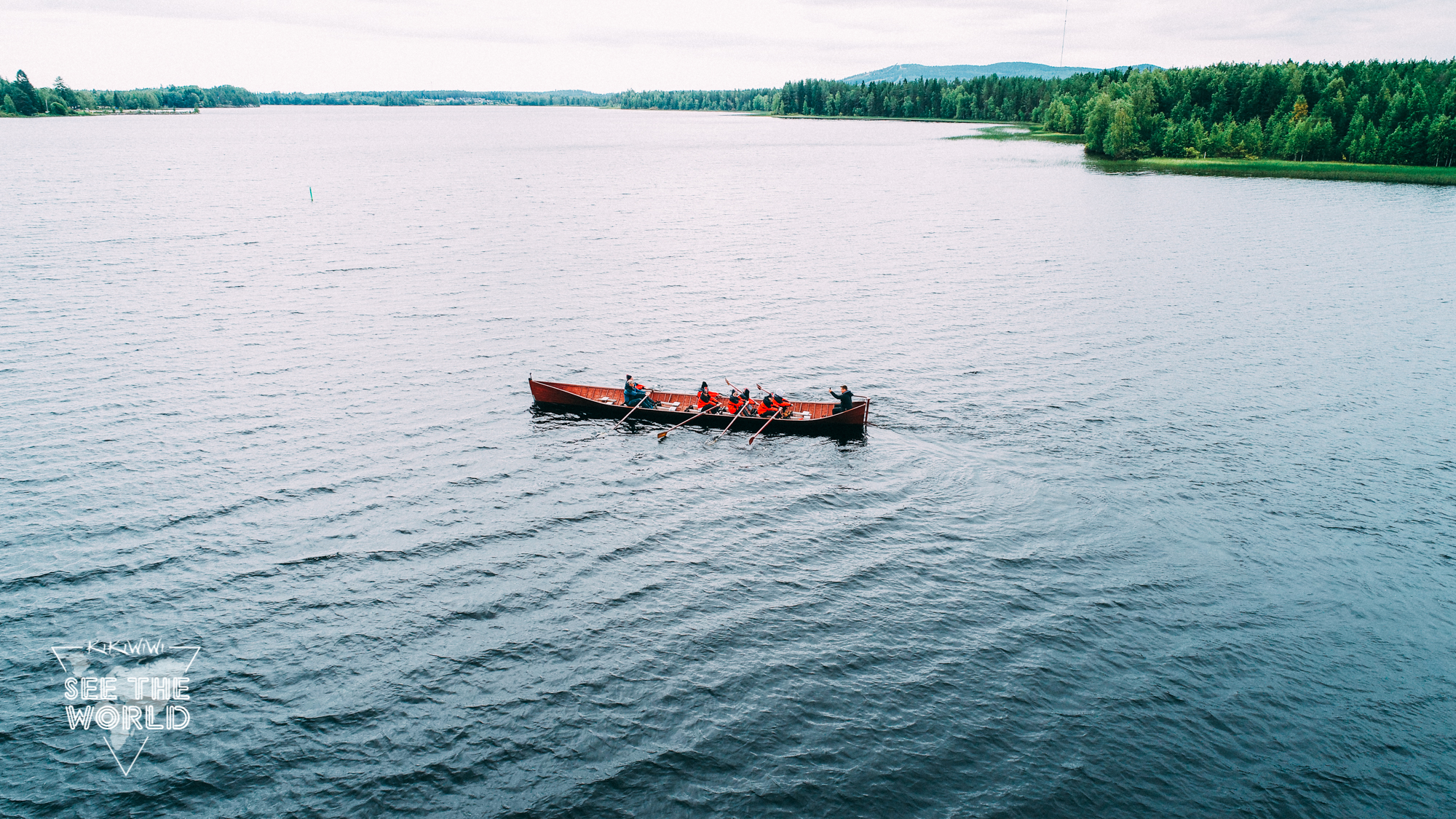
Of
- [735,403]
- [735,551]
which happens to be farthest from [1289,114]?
[735,551]

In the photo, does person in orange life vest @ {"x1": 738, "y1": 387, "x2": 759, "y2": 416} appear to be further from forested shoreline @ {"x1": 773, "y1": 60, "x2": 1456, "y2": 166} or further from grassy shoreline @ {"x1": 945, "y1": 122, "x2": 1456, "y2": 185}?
forested shoreline @ {"x1": 773, "y1": 60, "x2": 1456, "y2": 166}

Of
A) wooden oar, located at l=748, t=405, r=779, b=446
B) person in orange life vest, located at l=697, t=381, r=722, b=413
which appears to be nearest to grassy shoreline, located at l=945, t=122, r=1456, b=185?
wooden oar, located at l=748, t=405, r=779, b=446

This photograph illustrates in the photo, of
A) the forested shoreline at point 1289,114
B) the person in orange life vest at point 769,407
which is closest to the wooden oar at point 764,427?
the person in orange life vest at point 769,407

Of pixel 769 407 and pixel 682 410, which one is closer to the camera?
pixel 769 407

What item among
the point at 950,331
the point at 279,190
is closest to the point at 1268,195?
the point at 950,331

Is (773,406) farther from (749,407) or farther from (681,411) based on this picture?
(681,411)

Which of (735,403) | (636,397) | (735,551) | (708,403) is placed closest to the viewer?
(735,551)
